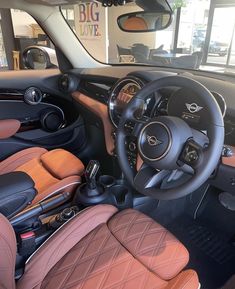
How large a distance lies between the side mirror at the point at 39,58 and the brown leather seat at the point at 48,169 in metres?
0.84

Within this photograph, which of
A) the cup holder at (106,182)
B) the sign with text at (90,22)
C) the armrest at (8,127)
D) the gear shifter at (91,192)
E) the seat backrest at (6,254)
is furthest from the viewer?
the sign with text at (90,22)

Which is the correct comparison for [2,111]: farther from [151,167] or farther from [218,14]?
[218,14]

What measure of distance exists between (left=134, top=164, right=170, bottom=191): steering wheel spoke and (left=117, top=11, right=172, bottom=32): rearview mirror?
32.7 inches

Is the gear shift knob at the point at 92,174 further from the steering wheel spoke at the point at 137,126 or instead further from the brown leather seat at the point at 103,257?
the steering wheel spoke at the point at 137,126

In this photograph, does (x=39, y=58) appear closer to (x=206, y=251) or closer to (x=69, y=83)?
(x=69, y=83)

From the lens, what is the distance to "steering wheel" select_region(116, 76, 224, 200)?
2.75ft

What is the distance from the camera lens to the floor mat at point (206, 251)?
54.9 inches

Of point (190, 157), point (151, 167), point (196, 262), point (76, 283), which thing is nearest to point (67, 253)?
point (76, 283)

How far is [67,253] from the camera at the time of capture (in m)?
1.00

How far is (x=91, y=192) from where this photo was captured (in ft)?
4.11

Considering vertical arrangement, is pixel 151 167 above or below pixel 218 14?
below

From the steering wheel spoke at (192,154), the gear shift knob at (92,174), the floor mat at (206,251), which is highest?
the steering wheel spoke at (192,154)

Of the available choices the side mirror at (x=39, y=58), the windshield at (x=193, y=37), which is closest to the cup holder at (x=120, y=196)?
the side mirror at (x=39, y=58)

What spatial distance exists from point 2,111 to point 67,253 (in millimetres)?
1219
